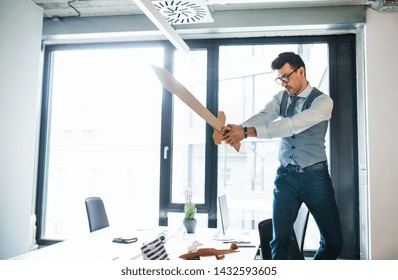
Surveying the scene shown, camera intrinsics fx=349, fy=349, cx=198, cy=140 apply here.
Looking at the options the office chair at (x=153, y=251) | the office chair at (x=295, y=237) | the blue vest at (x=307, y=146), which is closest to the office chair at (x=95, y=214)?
the office chair at (x=295, y=237)

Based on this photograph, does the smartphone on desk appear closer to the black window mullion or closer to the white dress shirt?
the white dress shirt

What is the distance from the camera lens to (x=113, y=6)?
10.8 feet

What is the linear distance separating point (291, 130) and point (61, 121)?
2985mm

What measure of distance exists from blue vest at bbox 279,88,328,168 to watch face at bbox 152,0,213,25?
4.28 ft

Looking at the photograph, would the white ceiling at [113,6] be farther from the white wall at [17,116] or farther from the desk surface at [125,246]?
the desk surface at [125,246]

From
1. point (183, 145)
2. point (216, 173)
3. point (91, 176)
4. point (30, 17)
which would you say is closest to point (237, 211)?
point (216, 173)

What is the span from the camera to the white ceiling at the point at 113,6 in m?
3.07

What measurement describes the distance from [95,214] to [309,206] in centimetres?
169

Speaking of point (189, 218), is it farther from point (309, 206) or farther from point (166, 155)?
point (309, 206)

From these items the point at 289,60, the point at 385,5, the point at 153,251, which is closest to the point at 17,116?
the point at 153,251

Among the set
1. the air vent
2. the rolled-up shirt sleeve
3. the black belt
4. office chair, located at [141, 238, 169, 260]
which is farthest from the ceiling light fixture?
the air vent

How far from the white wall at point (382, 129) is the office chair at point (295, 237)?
3.73 ft

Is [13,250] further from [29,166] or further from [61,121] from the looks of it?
[61,121]

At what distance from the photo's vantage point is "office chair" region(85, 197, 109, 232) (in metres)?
2.64
